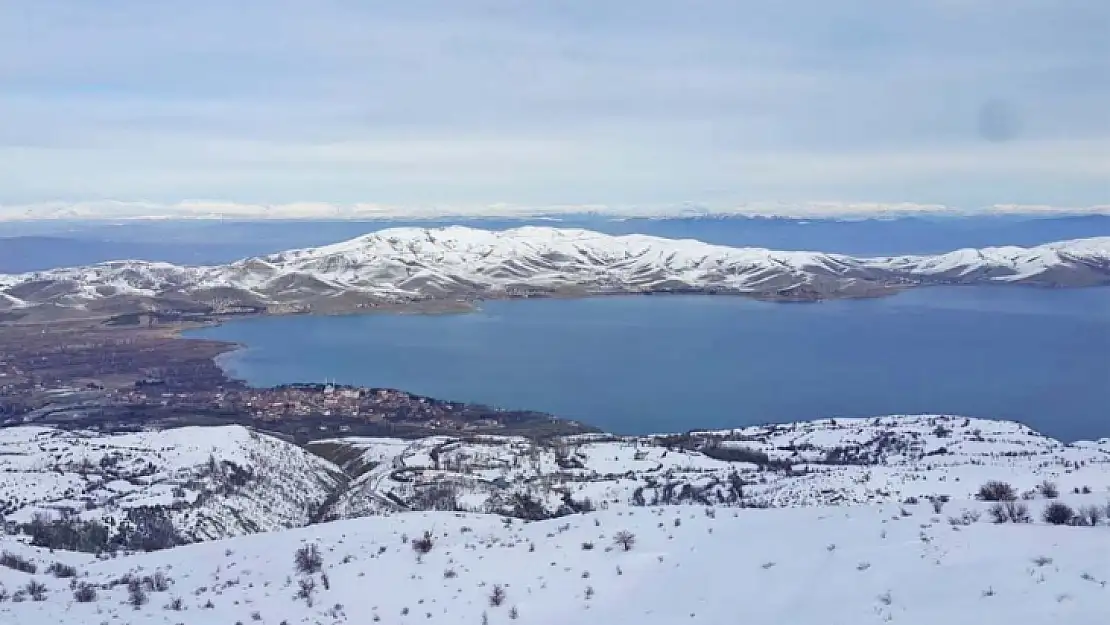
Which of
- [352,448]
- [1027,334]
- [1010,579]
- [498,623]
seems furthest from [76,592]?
[1027,334]

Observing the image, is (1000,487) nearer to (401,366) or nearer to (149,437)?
(149,437)

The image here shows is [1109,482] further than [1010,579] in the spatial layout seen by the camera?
Yes

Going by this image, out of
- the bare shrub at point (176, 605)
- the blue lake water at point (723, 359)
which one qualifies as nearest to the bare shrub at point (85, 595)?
the bare shrub at point (176, 605)

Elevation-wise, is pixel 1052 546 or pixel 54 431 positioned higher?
pixel 1052 546

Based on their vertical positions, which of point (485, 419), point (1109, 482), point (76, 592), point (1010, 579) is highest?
point (1010, 579)

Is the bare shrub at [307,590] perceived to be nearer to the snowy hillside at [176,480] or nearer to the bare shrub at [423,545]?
the bare shrub at [423,545]

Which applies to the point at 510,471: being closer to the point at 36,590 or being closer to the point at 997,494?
the point at 997,494

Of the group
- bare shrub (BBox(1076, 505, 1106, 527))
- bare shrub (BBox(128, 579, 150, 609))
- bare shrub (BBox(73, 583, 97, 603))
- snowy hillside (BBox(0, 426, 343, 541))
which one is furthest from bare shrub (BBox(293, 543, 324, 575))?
snowy hillside (BBox(0, 426, 343, 541))
